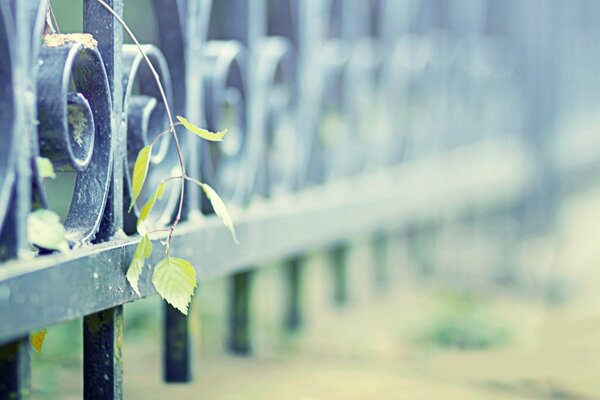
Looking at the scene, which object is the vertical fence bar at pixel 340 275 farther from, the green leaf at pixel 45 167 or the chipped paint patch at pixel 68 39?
the green leaf at pixel 45 167

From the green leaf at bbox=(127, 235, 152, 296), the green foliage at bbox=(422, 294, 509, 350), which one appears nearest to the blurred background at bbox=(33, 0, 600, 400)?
the green foliage at bbox=(422, 294, 509, 350)

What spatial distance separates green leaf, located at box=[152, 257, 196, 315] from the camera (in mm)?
1832

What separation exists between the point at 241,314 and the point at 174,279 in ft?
4.40

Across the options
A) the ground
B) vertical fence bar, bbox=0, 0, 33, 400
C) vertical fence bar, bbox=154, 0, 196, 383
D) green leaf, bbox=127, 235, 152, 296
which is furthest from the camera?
the ground

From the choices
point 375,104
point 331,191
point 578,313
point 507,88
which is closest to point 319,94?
point 331,191

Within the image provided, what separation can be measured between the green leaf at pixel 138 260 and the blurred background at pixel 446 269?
0.76m

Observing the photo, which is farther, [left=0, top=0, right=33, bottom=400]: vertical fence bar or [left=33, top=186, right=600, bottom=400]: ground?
[left=33, top=186, right=600, bottom=400]: ground

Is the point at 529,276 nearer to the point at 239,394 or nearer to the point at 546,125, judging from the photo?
the point at 546,125

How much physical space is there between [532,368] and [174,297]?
66.4 inches

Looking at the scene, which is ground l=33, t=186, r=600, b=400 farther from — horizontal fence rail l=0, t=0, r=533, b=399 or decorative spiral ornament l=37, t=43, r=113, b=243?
decorative spiral ornament l=37, t=43, r=113, b=243

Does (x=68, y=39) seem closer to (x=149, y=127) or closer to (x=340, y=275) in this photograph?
(x=149, y=127)

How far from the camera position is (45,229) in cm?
158

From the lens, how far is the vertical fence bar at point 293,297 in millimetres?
3699

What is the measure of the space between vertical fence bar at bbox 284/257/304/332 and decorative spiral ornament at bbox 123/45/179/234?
1336 mm
